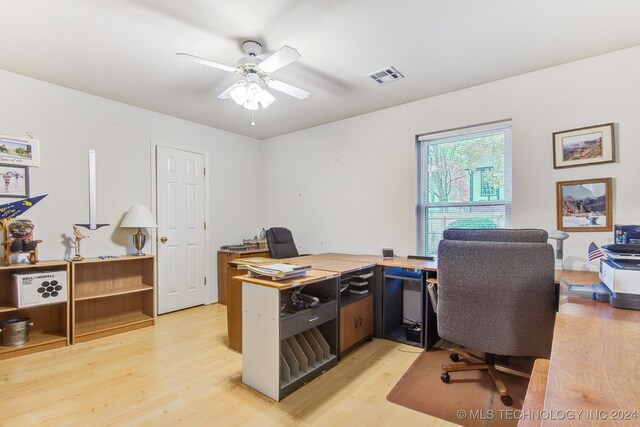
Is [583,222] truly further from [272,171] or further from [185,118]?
[185,118]

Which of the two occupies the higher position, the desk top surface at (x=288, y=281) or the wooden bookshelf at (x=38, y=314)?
the desk top surface at (x=288, y=281)

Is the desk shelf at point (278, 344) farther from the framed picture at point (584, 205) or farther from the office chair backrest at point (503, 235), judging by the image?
the framed picture at point (584, 205)

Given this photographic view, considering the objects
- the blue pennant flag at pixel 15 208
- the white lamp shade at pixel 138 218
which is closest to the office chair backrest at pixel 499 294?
the white lamp shade at pixel 138 218

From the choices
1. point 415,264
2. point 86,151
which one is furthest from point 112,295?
point 415,264

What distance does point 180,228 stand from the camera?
4.10 metres

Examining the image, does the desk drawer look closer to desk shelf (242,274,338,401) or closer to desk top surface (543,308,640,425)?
desk shelf (242,274,338,401)

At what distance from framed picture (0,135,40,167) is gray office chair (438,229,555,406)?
388cm

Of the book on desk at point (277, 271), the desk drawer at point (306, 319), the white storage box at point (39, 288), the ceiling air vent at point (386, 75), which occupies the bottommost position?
the desk drawer at point (306, 319)

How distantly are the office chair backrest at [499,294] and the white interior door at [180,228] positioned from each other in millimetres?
3435

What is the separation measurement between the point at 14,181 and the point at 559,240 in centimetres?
499

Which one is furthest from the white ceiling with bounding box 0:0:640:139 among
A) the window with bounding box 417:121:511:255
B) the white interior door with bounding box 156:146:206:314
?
the white interior door with bounding box 156:146:206:314

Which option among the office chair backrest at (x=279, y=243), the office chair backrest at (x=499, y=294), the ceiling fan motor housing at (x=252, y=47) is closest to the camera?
the office chair backrest at (x=499, y=294)

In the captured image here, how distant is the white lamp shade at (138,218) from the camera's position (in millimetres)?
3402

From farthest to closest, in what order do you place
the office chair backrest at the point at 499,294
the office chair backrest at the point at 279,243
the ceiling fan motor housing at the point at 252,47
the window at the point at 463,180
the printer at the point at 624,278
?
the office chair backrest at the point at 279,243 < the window at the point at 463,180 < the ceiling fan motor housing at the point at 252,47 < the office chair backrest at the point at 499,294 < the printer at the point at 624,278
